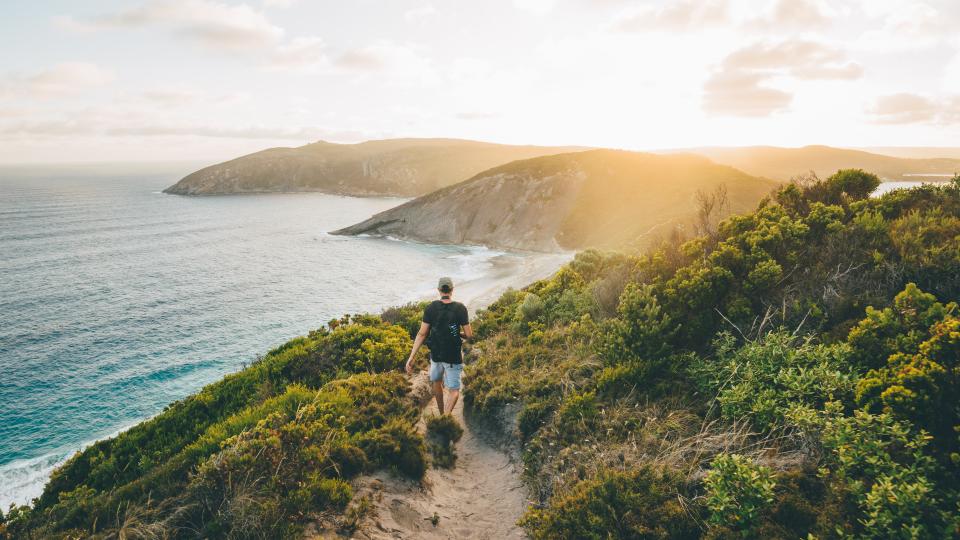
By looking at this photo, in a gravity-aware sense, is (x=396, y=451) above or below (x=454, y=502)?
above

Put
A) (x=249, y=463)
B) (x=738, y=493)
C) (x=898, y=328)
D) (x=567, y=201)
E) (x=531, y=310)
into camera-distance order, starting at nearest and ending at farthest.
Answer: (x=738, y=493) → (x=898, y=328) → (x=249, y=463) → (x=531, y=310) → (x=567, y=201)

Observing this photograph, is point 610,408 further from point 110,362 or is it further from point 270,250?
point 270,250

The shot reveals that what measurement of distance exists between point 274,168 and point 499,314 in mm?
167143

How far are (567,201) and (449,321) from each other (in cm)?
6041

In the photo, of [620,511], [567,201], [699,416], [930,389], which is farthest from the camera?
[567,201]

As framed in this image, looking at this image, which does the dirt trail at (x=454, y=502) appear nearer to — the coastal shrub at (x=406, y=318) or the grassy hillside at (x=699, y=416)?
the grassy hillside at (x=699, y=416)

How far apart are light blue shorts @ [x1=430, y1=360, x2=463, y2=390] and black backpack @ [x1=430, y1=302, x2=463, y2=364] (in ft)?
0.57

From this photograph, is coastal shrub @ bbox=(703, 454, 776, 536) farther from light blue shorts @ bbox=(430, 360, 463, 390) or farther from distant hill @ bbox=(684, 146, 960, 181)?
distant hill @ bbox=(684, 146, 960, 181)

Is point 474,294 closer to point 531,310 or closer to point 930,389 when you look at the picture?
point 531,310

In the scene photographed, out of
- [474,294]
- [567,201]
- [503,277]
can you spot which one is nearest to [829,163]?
[567,201]

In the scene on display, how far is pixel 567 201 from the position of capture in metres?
65.9

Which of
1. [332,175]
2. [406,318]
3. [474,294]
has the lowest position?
[474,294]

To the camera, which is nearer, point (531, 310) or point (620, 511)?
point (620, 511)

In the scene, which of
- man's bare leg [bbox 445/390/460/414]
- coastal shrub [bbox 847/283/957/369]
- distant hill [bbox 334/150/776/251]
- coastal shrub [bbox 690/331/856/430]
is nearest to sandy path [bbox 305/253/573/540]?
man's bare leg [bbox 445/390/460/414]
